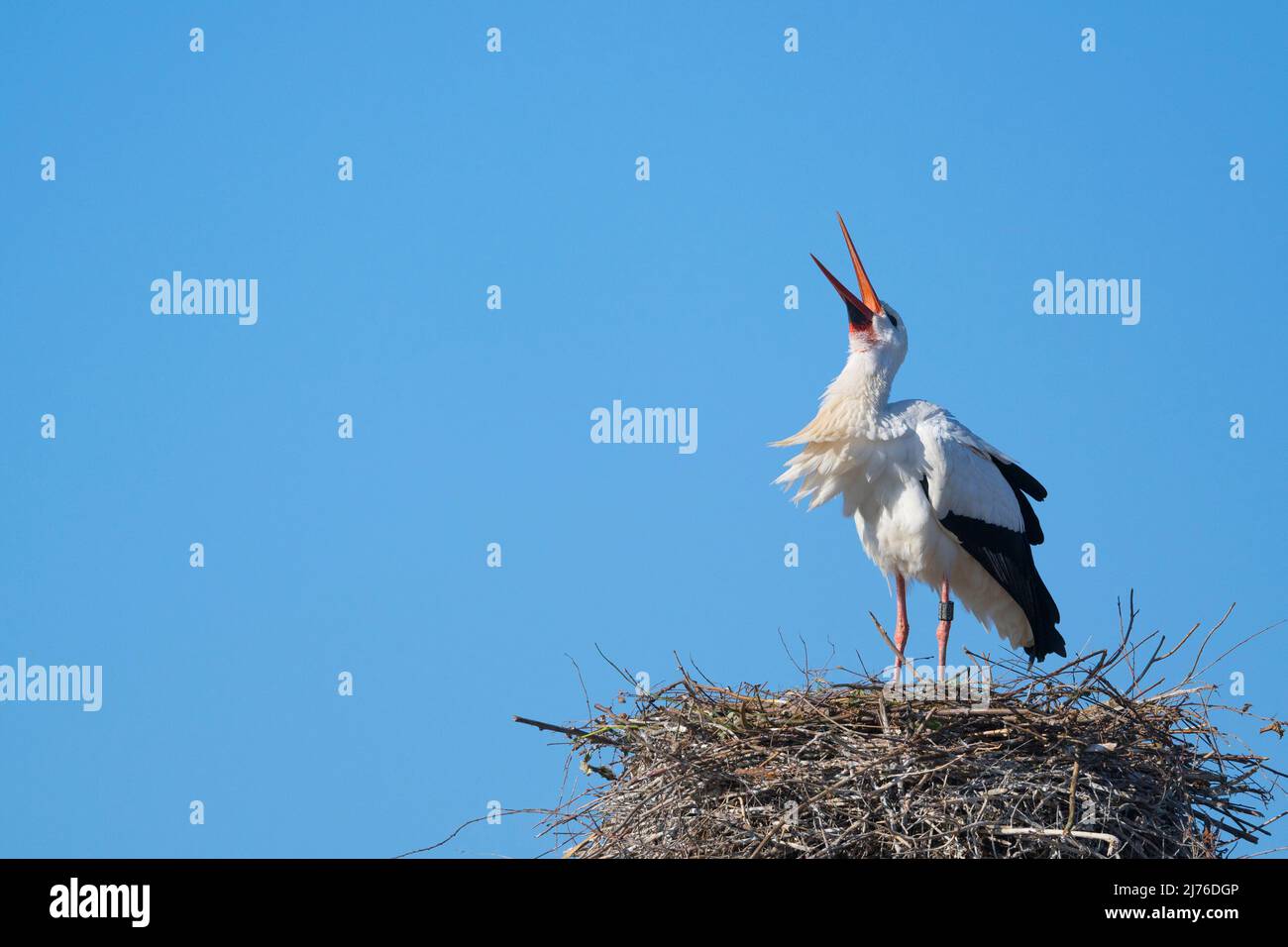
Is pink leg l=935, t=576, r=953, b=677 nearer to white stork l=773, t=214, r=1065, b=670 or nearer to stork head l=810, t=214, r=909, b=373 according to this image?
white stork l=773, t=214, r=1065, b=670

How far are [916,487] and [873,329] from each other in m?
0.96

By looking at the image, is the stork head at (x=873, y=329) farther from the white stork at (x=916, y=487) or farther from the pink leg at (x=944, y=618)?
the pink leg at (x=944, y=618)

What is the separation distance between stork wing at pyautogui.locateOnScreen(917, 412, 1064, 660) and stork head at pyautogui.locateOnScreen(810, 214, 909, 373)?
44cm

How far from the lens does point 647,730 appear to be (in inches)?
273

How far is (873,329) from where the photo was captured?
889 cm

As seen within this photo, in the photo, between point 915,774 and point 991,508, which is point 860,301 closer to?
point 991,508

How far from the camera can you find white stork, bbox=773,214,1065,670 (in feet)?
27.8

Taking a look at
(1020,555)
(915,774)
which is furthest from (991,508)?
(915,774)

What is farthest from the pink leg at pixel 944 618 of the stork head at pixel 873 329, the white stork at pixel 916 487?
the stork head at pixel 873 329

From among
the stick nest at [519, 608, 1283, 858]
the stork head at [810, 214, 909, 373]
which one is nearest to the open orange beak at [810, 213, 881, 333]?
the stork head at [810, 214, 909, 373]
